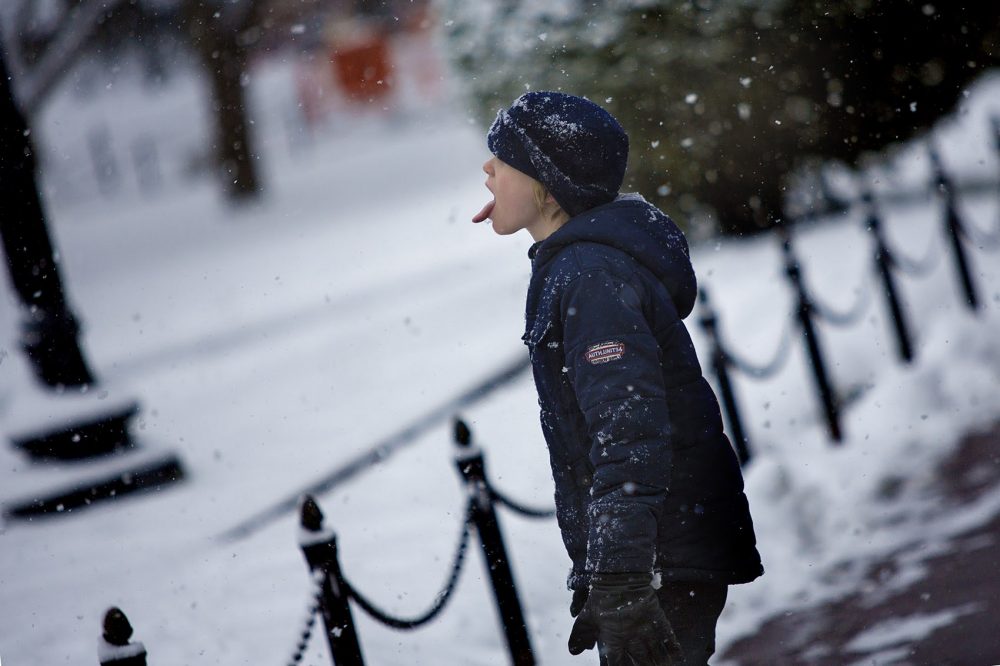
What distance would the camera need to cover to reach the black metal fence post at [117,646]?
113 inches

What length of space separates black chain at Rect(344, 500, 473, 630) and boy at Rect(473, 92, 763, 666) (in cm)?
105

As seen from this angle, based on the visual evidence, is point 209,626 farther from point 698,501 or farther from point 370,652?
point 698,501

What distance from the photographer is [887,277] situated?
7.00m

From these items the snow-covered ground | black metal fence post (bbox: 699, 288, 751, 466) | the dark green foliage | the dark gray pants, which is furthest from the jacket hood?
the dark green foliage

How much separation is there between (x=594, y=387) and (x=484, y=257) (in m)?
10.5

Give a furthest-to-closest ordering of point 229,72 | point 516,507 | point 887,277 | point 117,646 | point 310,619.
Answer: point 229,72
point 887,277
point 516,507
point 310,619
point 117,646

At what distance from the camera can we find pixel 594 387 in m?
2.26

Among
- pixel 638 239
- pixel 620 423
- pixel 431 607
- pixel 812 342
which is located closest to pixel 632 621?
pixel 620 423

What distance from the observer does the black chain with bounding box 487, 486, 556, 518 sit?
13.1 ft

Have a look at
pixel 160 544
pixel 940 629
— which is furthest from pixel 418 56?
pixel 940 629

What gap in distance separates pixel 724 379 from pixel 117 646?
364 cm

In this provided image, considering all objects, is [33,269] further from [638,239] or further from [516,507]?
[638,239]

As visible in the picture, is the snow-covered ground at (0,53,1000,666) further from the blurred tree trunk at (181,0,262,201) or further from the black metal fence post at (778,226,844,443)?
the blurred tree trunk at (181,0,262,201)

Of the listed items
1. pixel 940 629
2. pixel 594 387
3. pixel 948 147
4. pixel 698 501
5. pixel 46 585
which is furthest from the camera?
pixel 948 147
